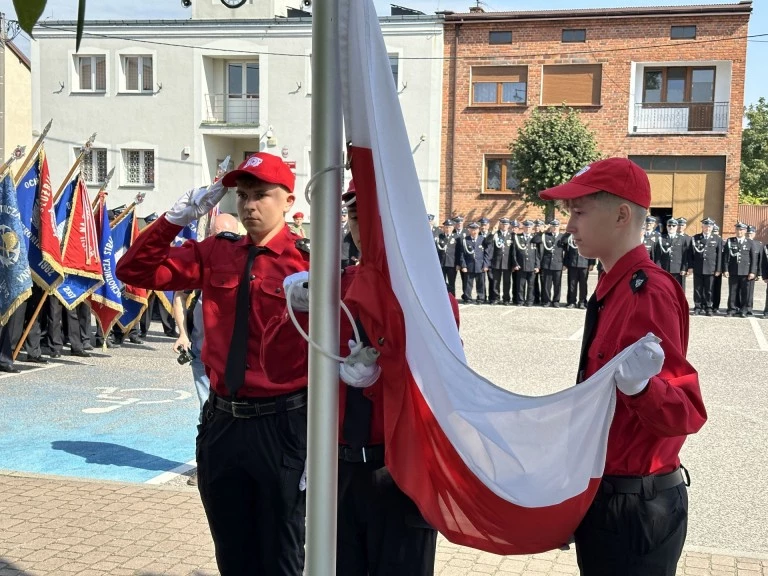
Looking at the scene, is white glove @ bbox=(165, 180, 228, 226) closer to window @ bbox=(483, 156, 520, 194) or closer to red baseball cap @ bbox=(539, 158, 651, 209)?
red baseball cap @ bbox=(539, 158, 651, 209)

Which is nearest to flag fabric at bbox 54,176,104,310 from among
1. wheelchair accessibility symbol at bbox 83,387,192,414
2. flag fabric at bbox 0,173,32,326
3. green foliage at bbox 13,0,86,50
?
flag fabric at bbox 0,173,32,326

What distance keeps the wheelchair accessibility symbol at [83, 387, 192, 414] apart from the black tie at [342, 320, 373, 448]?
6919mm

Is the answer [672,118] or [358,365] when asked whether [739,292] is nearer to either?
[672,118]

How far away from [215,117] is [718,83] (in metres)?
19.6

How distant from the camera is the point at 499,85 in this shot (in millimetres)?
34781

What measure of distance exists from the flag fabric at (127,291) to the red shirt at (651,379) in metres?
11.8

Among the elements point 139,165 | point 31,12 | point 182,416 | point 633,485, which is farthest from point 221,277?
point 139,165

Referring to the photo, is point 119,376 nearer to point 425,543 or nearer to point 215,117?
point 425,543

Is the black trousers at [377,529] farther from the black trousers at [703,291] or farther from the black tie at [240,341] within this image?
the black trousers at [703,291]

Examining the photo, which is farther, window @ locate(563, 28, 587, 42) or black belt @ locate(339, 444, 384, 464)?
window @ locate(563, 28, 587, 42)

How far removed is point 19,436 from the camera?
824cm

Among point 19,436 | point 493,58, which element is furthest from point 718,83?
point 19,436

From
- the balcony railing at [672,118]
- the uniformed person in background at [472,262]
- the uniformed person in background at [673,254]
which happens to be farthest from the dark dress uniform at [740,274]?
the balcony railing at [672,118]

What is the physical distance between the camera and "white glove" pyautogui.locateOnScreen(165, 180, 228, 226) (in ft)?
13.1
